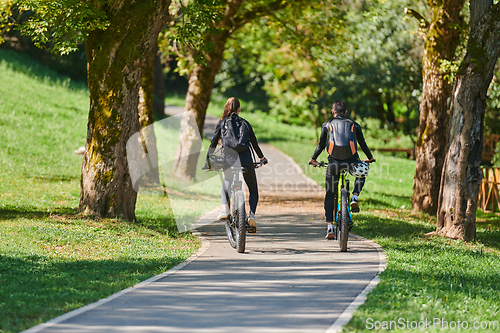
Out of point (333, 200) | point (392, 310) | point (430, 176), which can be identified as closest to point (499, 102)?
point (430, 176)

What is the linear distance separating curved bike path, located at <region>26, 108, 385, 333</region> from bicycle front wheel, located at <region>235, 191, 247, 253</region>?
0.53 ft

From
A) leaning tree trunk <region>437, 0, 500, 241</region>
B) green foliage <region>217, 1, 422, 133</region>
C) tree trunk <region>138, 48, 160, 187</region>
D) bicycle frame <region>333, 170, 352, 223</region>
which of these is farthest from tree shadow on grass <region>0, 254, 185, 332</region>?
green foliage <region>217, 1, 422, 133</region>

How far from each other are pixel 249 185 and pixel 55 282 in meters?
3.19

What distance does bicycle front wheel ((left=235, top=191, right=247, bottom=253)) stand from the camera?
7691 millimetres

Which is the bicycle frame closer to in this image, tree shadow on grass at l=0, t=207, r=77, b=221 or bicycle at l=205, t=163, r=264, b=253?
bicycle at l=205, t=163, r=264, b=253

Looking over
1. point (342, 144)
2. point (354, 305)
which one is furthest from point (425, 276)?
point (342, 144)

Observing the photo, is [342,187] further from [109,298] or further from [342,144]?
[109,298]

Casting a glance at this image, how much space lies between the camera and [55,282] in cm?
589

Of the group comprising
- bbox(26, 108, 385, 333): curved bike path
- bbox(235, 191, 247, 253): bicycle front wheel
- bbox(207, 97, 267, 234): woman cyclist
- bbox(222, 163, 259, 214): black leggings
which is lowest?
bbox(26, 108, 385, 333): curved bike path

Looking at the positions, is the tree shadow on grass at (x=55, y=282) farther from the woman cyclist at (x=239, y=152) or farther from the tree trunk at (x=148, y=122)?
the tree trunk at (x=148, y=122)

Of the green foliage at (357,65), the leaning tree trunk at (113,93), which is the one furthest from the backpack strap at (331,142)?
the green foliage at (357,65)

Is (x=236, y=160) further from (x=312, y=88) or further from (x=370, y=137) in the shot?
(x=370, y=137)

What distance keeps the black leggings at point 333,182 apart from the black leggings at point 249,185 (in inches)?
42.5

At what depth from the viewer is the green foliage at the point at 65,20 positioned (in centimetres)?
929
